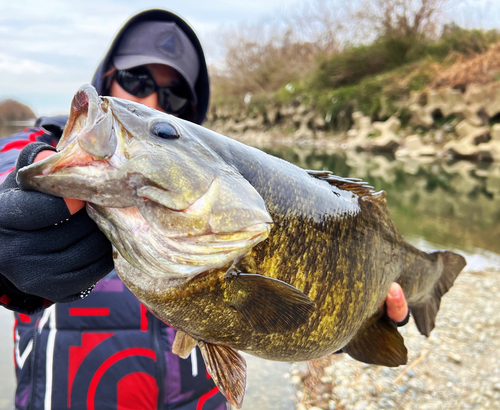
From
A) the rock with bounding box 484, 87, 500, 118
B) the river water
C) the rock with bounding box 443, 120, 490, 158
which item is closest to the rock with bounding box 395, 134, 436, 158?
the rock with bounding box 443, 120, 490, 158

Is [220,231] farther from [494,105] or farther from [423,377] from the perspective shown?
[494,105]

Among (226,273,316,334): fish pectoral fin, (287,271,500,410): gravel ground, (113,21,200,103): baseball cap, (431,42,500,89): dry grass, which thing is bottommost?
(287,271,500,410): gravel ground

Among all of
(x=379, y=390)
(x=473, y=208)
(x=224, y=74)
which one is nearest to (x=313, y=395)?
(x=379, y=390)

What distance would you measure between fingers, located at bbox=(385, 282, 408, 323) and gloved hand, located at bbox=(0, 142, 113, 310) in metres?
1.28

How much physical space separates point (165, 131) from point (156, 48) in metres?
1.46

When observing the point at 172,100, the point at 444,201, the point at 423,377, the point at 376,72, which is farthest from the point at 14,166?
the point at 376,72

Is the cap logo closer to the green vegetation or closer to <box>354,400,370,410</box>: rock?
<box>354,400,370,410</box>: rock

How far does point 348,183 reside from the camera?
5.11 feet

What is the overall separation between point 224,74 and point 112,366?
4422cm

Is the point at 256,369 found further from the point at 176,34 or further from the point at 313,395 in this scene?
the point at 176,34

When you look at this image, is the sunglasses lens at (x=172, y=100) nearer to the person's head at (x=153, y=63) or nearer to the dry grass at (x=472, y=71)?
the person's head at (x=153, y=63)

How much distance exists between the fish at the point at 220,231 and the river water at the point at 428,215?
5.81 ft

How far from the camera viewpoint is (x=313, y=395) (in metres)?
2.83

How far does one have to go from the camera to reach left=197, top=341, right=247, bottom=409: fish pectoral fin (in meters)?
1.17
